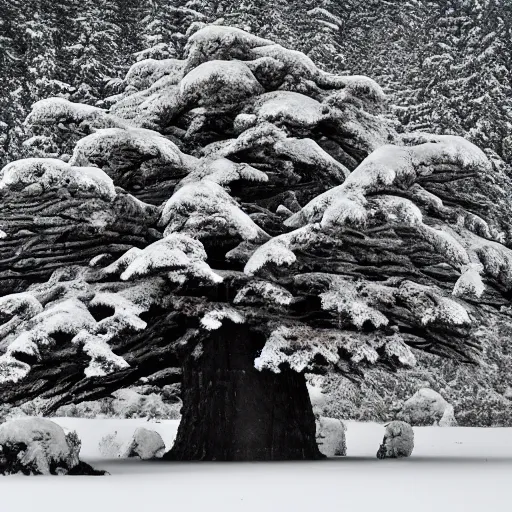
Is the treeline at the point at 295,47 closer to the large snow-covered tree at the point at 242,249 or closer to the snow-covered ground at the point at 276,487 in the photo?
the large snow-covered tree at the point at 242,249

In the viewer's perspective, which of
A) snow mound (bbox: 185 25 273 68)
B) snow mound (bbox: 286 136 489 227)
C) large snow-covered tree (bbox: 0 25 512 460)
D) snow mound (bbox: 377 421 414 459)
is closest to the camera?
snow mound (bbox: 286 136 489 227)

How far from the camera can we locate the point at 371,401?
2695cm

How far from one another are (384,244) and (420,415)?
15.0 meters

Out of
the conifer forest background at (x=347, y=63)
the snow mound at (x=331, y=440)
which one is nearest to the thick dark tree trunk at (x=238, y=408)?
the snow mound at (x=331, y=440)

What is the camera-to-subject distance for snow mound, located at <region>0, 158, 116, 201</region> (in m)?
9.19

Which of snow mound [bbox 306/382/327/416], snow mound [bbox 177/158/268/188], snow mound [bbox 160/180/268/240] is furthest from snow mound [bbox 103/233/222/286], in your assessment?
snow mound [bbox 306/382/327/416]

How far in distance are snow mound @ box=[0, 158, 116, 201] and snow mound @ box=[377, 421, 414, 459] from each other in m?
5.70

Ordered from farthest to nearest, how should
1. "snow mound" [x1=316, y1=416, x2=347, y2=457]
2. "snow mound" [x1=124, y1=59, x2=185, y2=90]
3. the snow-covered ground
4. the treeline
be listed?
the treeline, "snow mound" [x1=124, y1=59, x2=185, y2=90], "snow mound" [x1=316, y1=416, x2=347, y2=457], the snow-covered ground

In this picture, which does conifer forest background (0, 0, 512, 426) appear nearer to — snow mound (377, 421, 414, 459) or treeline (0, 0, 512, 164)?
treeline (0, 0, 512, 164)

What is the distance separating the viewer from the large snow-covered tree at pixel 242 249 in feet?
30.5

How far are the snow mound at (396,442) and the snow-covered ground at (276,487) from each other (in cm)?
102

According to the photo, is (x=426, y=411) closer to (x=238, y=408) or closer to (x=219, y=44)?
(x=238, y=408)

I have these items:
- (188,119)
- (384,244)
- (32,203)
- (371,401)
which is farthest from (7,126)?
(384,244)

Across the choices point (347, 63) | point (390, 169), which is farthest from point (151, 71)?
point (347, 63)
